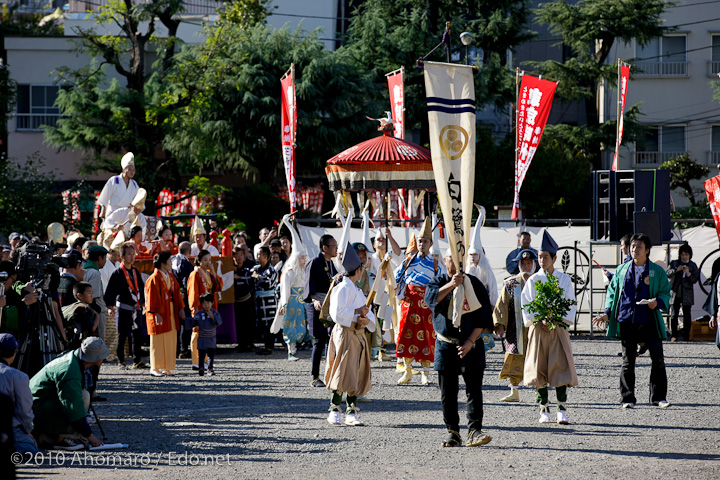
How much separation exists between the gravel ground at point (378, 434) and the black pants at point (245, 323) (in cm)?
286

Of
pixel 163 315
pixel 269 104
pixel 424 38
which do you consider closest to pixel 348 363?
pixel 163 315

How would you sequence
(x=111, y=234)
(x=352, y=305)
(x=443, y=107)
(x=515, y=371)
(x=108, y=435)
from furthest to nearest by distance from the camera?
(x=111, y=234)
(x=515, y=371)
(x=352, y=305)
(x=108, y=435)
(x=443, y=107)

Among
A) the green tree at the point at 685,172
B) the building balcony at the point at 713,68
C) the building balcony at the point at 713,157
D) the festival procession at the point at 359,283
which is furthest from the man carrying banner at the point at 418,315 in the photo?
the building balcony at the point at 713,68

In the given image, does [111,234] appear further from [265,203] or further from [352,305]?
[265,203]

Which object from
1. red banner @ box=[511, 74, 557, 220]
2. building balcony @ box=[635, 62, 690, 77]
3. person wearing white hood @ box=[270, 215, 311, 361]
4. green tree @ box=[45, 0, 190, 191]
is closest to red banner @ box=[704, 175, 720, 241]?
red banner @ box=[511, 74, 557, 220]

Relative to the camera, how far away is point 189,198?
93.2 ft

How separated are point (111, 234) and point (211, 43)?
12.5 metres

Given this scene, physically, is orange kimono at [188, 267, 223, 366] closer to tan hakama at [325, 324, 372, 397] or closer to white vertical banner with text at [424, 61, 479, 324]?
tan hakama at [325, 324, 372, 397]

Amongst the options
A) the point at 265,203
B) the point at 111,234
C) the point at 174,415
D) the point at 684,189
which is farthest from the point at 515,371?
the point at 684,189

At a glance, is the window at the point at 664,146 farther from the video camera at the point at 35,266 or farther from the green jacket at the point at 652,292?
the video camera at the point at 35,266

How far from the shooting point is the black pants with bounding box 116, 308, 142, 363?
42.1 ft

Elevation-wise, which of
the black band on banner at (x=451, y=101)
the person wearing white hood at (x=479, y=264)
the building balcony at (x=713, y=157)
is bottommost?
the person wearing white hood at (x=479, y=264)

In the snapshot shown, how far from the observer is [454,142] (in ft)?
25.5

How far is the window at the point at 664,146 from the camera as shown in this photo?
112 ft
